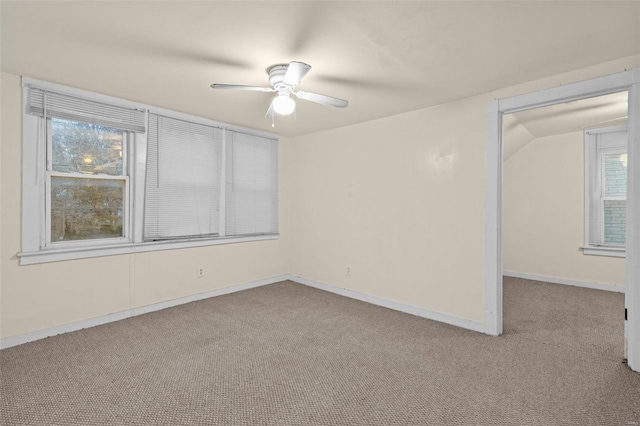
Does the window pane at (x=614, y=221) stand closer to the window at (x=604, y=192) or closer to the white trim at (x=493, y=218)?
the window at (x=604, y=192)

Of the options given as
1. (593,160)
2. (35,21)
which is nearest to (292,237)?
(35,21)

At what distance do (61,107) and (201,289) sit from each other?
2.43 meters

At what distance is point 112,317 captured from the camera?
3.31 m

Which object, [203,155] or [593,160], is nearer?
[203,155]

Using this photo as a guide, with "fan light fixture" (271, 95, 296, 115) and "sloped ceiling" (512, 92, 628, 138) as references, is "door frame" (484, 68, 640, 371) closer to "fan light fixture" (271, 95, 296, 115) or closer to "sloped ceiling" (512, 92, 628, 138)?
"sloped ceiling" (512, 92, 628, 138)

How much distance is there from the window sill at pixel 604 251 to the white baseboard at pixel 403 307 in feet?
10.1

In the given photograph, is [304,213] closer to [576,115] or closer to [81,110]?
[81,110]

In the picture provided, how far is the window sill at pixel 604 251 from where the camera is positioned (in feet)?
15.0

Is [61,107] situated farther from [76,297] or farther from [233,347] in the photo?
[233,347]

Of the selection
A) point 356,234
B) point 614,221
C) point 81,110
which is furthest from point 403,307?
point 81,110

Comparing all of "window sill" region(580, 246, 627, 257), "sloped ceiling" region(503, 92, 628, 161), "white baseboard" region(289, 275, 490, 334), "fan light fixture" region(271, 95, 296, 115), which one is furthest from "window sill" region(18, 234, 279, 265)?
"window sill" region(580, 246, 627, 257)

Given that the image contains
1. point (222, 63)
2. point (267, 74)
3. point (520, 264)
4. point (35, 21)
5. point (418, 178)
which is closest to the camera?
point (35, 21)

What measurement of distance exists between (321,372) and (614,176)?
5280 millimetres

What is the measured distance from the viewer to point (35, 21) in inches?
75.2
